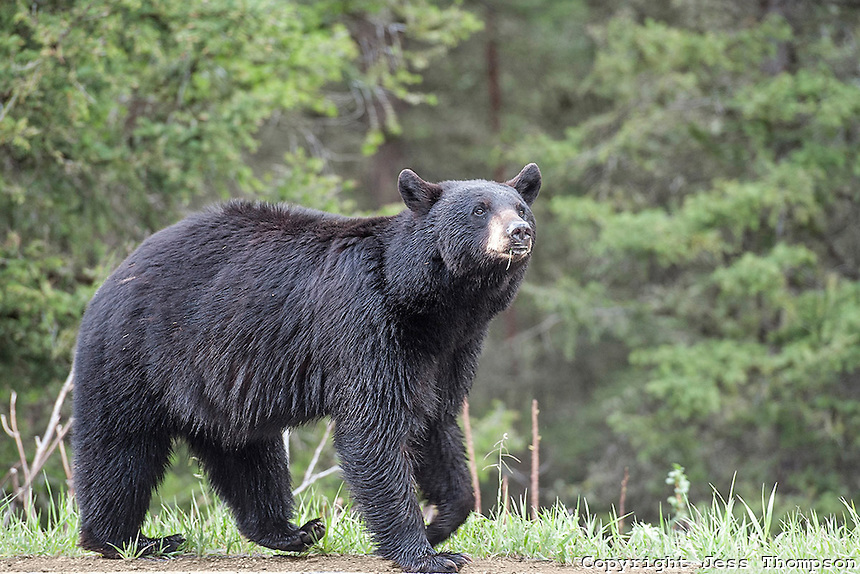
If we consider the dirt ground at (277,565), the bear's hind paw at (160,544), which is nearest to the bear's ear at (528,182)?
the dirt ground at (277,565)

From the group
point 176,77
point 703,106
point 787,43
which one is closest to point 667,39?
point 703,106

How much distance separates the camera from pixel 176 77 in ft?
32.5

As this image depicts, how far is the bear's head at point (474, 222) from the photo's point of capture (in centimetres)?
449

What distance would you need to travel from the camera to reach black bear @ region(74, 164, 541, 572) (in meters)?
4.58

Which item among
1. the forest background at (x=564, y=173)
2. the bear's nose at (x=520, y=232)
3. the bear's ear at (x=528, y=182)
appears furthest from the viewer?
the forest background at (x=564, y=173)

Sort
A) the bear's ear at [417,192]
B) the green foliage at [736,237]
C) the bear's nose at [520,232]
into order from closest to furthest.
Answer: the bear's nose at [520,232] → the bear's ear at [417,192] → the green foliage at [736,237]

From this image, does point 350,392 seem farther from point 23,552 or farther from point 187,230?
point 23,552

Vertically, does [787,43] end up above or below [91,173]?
above

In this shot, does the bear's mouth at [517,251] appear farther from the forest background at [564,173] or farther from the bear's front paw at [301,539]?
the forest background at [564,173]

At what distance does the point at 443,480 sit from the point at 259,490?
1.10 meters

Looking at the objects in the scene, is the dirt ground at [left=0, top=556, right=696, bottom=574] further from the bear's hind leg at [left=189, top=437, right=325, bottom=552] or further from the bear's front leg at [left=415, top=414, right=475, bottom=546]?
Result: the bear's front leg at [left=415, top=414, right=475, bottom=546]

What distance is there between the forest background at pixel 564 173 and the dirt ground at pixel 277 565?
1423 millimetres

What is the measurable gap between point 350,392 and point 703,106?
12.7 m

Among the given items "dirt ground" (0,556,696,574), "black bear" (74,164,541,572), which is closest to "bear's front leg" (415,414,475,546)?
"black bear" (74,164,541,572)
